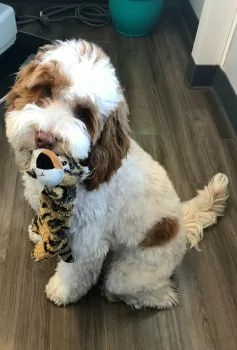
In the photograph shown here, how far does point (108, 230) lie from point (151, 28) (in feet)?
6.69

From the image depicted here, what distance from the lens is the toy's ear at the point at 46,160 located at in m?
0.88

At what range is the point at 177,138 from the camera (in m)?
2.17

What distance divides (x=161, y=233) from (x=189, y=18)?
2.10 meters

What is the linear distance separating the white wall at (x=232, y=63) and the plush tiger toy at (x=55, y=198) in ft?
4.86

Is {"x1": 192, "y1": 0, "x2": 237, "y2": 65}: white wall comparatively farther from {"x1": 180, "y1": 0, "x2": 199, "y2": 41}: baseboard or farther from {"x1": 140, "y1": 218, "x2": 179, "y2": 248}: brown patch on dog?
{"x1": 140, "y1": 218, "x2": 179, "y2": 248}: brown patch on dog

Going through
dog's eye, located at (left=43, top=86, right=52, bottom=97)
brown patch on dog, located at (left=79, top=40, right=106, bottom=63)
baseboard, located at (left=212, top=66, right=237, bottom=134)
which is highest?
brown patch on dog, located at (left=79, top=40, right=106, bottom=63)

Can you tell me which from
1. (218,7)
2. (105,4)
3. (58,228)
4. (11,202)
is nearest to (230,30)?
(218,7)

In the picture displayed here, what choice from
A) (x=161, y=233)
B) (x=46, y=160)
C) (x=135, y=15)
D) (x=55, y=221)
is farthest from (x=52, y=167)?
(x=135, y=15)

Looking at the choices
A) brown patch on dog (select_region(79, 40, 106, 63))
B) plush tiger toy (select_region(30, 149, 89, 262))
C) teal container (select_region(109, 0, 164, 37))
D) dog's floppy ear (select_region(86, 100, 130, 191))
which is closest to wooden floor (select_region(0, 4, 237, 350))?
plush tiger toy (select_region(30, 149, 89, 262))

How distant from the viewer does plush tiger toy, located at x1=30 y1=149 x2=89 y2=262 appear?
892 millimetres

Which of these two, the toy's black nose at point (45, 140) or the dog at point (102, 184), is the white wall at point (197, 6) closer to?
the dog at point (102, 184)

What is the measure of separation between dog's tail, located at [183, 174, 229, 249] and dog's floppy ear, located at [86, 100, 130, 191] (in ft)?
1.92

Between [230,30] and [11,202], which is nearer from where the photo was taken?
[11,202]

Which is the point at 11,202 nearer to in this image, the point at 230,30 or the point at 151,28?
the point at 230,30
